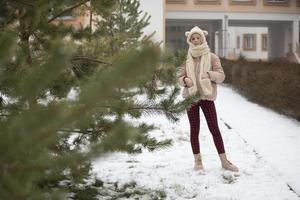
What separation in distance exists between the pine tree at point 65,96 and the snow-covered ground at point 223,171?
43cm

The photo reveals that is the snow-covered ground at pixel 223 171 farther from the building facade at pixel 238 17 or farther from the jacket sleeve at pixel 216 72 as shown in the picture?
the building facade at pixel 238 17

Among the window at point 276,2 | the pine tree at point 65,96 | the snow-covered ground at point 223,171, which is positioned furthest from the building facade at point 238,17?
the pine tree at point 65,96

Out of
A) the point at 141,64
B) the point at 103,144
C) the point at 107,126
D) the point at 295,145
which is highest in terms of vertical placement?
the point at 141,64

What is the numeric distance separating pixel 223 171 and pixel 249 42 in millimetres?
44723

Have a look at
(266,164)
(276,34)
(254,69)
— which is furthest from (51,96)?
(276,34)

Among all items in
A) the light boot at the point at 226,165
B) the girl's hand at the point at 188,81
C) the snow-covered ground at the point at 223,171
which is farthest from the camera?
the light boot at the point at 226,165

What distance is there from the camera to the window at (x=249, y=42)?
4866cm

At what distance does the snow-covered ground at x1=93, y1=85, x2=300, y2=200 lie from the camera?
5.08 m

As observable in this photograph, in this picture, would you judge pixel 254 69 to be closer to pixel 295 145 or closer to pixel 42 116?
pixel 295 145

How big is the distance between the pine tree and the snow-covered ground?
43cm

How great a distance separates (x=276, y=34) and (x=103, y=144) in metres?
35.7

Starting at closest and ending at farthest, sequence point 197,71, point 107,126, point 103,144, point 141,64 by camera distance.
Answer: point 141,64 → point 103,144 → point 107,126 → point 197,71

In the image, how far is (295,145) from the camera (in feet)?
25.8

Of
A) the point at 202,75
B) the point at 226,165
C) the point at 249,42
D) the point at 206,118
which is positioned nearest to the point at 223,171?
the point at 226,165
